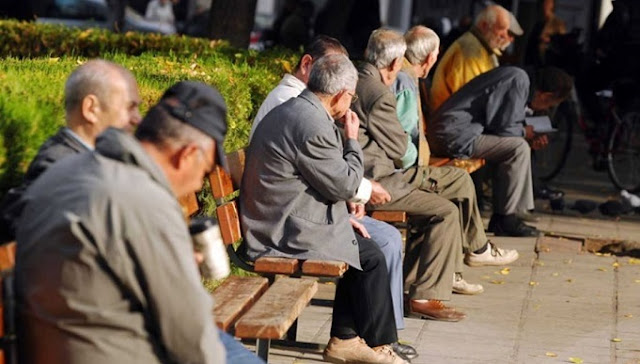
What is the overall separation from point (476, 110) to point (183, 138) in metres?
6.41

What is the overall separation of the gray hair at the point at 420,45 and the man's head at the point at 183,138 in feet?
16.2

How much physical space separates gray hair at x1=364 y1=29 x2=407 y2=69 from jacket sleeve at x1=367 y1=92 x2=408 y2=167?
279 millimetres

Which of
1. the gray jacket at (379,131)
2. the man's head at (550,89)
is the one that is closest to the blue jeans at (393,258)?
the gray jacket at (379,131)

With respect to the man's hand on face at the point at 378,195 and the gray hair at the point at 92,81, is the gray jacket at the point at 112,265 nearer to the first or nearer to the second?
the gray hair at the point at 92,81

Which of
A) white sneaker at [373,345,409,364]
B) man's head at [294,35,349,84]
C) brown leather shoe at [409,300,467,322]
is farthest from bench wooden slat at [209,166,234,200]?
brown leather shoe at [409,300,467,322]

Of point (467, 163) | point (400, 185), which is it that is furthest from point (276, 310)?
point (467, 163)

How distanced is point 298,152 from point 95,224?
9.25 feet

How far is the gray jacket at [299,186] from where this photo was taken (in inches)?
245

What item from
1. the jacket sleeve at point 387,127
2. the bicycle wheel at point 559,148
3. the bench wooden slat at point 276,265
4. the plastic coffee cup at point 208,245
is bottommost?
the bicycle wheel at point 559,148

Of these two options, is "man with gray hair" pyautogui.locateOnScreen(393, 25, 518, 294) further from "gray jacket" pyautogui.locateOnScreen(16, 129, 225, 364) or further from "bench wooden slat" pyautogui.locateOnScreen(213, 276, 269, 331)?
"gray jacket" pyautogui.locateOnScreen(16, 129, 225, 364)

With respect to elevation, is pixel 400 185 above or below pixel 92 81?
below

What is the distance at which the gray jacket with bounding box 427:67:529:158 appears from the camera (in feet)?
32.0

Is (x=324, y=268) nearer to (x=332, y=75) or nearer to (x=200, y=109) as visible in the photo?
(x=332, y=75)

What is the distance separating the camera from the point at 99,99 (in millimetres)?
4938
